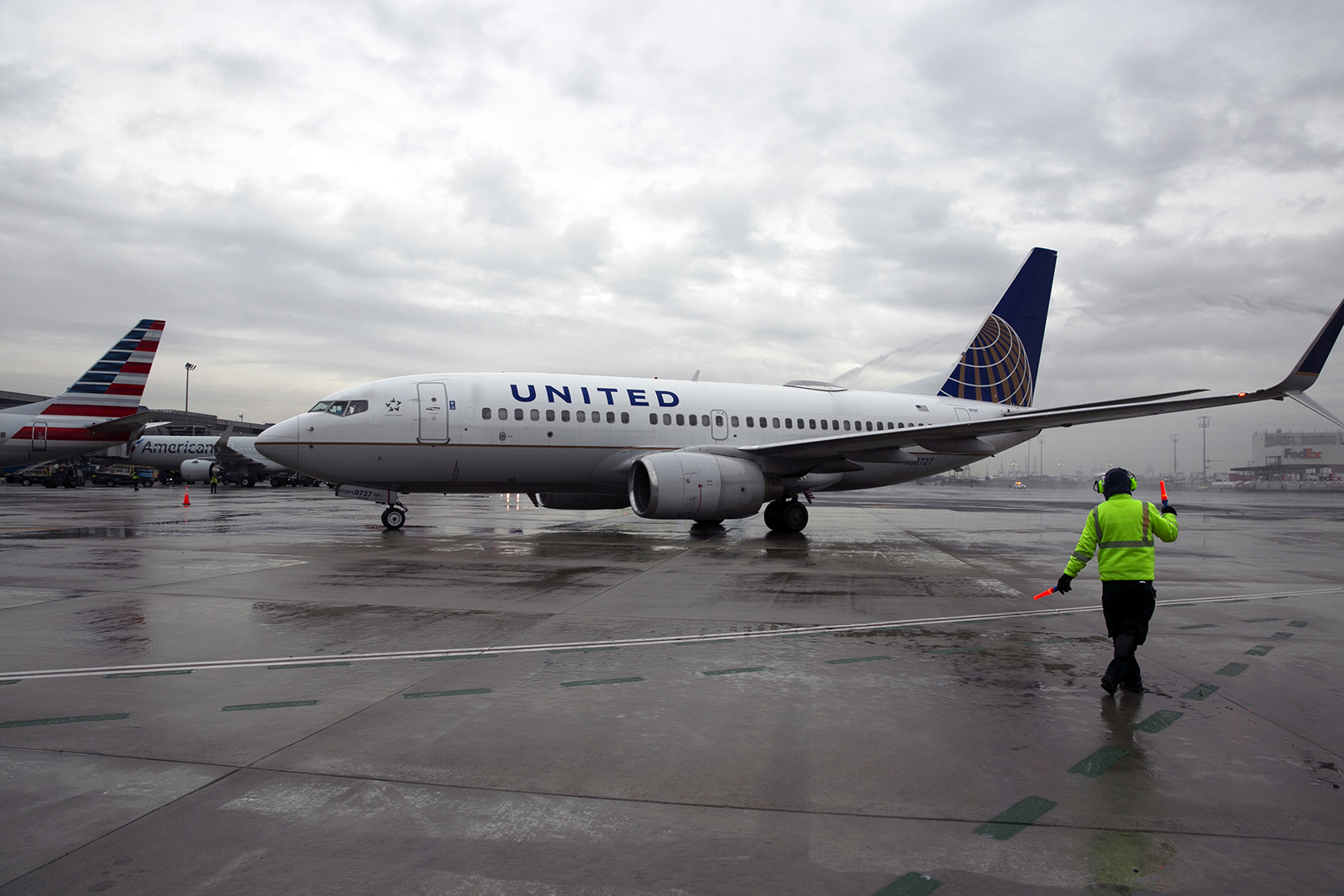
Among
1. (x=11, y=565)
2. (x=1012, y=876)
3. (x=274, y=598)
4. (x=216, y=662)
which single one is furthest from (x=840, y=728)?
(x=11, y=565)

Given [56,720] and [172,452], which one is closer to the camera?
[56,720]

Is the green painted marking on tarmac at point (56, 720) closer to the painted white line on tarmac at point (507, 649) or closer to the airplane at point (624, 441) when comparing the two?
the painted white line on tarmac at point (507, 649)

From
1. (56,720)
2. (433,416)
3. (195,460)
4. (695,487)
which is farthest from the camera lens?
(195,460)

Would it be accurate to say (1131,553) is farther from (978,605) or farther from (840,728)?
(978,605)

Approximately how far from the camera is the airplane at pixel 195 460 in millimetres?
48500

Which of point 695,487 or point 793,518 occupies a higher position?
point 695,487

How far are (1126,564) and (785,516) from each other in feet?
39.6

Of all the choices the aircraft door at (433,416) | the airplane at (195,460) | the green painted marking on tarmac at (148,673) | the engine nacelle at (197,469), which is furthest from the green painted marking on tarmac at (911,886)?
the engine nacelle at (197,469)

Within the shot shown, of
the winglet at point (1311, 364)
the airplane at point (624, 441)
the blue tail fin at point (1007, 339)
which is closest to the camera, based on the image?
the winglet at point (1311, 364)

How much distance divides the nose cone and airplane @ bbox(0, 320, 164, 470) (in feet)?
83.1

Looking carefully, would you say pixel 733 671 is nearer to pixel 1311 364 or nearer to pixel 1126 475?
pixel 1126 475

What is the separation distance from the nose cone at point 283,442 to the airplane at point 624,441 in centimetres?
3

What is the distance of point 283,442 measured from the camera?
15352mm

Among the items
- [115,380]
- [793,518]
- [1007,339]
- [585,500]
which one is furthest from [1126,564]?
[115,380]
